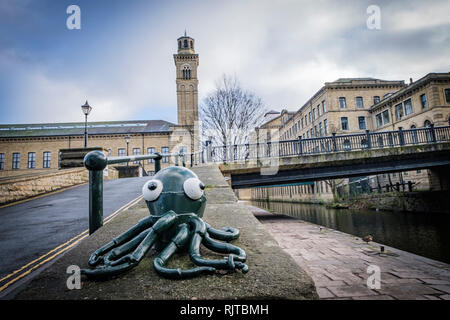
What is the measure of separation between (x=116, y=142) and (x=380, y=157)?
129ft

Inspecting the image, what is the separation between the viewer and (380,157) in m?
13.6

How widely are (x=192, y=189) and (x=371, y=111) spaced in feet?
144

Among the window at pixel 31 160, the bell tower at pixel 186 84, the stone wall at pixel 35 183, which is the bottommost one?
the stone wall at pixel 35 183

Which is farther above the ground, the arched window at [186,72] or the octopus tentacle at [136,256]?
the arched window at [186,72]

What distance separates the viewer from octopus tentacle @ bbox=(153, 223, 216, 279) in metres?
1.26

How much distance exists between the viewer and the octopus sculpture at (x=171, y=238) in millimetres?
1317

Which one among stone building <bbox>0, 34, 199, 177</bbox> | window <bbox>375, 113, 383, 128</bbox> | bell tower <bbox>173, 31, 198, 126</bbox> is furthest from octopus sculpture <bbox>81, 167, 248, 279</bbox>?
bell tower <bbox>173, 31, 198, 126</bbox>

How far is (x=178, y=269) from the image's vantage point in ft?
4.17

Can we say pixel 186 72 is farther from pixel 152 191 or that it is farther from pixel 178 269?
pixel 178 269

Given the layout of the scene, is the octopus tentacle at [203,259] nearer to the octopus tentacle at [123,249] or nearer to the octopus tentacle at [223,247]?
the octopus tentacle at [223,247]

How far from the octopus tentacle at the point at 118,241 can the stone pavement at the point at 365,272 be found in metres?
2.80

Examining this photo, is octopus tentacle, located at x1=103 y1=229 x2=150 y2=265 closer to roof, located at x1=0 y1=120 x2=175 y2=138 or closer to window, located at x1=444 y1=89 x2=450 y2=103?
window, located at x1=444 y1=89 x2=450 y2=103

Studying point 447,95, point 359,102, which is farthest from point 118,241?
point 359,102

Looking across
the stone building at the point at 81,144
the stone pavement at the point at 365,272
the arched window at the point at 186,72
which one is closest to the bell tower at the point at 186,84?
the arched window at the point at 186,72
